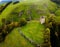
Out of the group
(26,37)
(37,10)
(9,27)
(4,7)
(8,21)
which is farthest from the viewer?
(4,7)

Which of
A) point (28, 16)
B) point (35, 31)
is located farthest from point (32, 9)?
point (35, 31)

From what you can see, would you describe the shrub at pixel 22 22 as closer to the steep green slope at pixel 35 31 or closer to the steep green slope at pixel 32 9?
the steep green slope at pixel 35 31

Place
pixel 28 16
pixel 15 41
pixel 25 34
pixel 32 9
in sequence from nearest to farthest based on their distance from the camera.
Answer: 1. pixel 15 41
2. pixel 25 34
3. pixel 28 16
4. pixel 32 9

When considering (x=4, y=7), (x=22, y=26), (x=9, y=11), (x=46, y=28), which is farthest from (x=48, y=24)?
(x=4, y=7)

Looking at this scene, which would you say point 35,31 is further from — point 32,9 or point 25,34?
point 32,9

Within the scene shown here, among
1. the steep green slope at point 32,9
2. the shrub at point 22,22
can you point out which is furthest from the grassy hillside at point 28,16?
the shrub at point 22,22

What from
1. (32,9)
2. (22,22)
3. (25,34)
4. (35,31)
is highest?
(25,34)

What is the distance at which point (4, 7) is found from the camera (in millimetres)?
98125

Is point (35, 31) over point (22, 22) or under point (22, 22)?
under

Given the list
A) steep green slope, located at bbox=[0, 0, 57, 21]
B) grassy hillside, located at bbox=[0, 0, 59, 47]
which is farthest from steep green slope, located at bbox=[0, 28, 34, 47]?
steep green slope, located at bbox=[0, 0, 57, 21]

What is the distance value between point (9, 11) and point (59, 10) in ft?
67.9

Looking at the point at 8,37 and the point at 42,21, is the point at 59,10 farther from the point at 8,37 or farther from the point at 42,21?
the point at 8,37

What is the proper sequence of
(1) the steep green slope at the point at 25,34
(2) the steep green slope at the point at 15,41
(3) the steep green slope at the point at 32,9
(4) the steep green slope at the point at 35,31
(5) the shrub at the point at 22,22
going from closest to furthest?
1. (2) the steep green slope at the point at 15,41
2. (1) the steep green slope at the point at 25,34
3. (4) the steep green slope at the point at 35,31
4. (5) the shrub at the point at 22,22
5. (3) the steep green slope at the point at 32,9

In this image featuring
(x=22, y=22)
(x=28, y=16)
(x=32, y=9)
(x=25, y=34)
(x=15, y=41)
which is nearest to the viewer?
(x=15, y=41)
